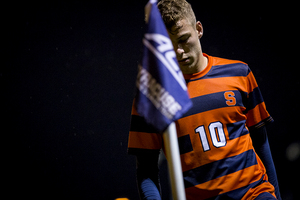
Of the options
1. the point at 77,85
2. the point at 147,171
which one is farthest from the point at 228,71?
the point at 77,85

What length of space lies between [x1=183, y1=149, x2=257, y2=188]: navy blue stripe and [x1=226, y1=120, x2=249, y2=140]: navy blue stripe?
7 centimetres

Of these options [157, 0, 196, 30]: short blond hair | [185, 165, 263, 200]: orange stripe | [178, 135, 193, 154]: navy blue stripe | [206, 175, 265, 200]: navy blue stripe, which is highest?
[157, 0, 196, 30]: short blond hair

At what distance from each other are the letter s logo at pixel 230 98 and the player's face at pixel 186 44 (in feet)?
0.45

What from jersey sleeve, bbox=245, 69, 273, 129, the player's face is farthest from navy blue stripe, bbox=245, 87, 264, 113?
the player's face

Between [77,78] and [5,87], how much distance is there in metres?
0.53

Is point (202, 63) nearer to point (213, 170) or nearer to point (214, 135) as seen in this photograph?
point (214, 135)

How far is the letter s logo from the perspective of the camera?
0.71m

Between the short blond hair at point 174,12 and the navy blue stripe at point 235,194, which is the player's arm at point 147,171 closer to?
the navy blue stripe at point 235,194

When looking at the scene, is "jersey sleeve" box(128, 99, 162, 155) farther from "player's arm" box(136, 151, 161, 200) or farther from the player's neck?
the player's neck

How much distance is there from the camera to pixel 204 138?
680 mm

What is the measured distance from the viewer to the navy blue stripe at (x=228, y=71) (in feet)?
2.49

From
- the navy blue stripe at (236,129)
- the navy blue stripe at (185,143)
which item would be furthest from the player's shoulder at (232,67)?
the navy blue stripe at (185,143)

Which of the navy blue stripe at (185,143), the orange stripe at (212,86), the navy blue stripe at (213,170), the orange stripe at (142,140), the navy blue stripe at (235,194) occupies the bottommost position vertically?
the navy blue stripe at (235,194)

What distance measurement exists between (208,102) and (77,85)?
1184 millimetres
